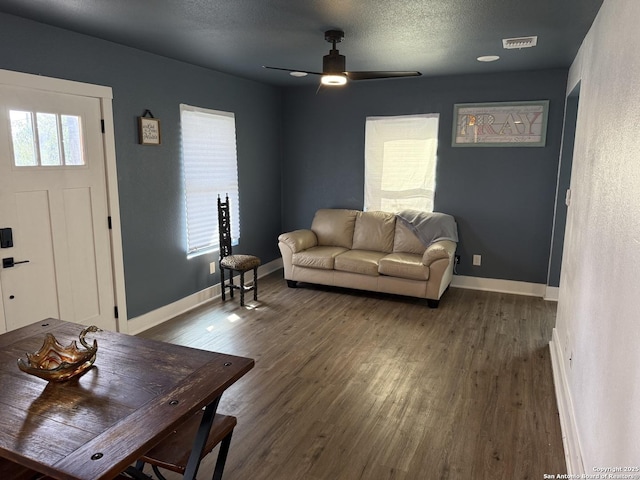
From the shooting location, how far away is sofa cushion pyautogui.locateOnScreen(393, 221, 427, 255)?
516cm

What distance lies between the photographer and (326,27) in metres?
3.10

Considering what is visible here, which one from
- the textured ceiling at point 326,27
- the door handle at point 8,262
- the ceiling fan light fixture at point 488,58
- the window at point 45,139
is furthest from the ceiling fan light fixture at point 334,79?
the door handle at point 8,262

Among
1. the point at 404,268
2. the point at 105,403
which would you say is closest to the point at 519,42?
the point at 404,268

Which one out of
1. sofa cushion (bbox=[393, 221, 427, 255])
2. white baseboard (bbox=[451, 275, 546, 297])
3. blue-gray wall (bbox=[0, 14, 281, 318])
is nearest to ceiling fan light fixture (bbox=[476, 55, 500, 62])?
sofa cushion (bbox=[393, 221, 427, 255])

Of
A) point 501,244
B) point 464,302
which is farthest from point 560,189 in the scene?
point 464,302

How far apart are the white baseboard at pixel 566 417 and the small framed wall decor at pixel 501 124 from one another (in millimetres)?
2420

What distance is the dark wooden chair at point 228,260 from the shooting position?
475cm

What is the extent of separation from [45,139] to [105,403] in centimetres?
248

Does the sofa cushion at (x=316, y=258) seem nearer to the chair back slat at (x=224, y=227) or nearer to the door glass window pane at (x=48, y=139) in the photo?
the chair back slat at (x=224, y=227)

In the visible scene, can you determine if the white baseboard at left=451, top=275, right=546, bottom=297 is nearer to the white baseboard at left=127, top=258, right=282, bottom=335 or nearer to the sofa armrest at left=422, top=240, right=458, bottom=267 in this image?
the sofa armrest at left=422, top=240, right=458, bottom=267

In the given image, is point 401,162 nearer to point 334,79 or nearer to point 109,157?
point 334,79

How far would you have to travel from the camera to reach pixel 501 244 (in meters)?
5.14

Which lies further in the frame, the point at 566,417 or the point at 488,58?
the point at 488,58

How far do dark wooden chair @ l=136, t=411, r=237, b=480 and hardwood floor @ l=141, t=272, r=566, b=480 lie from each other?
1.60 ft
